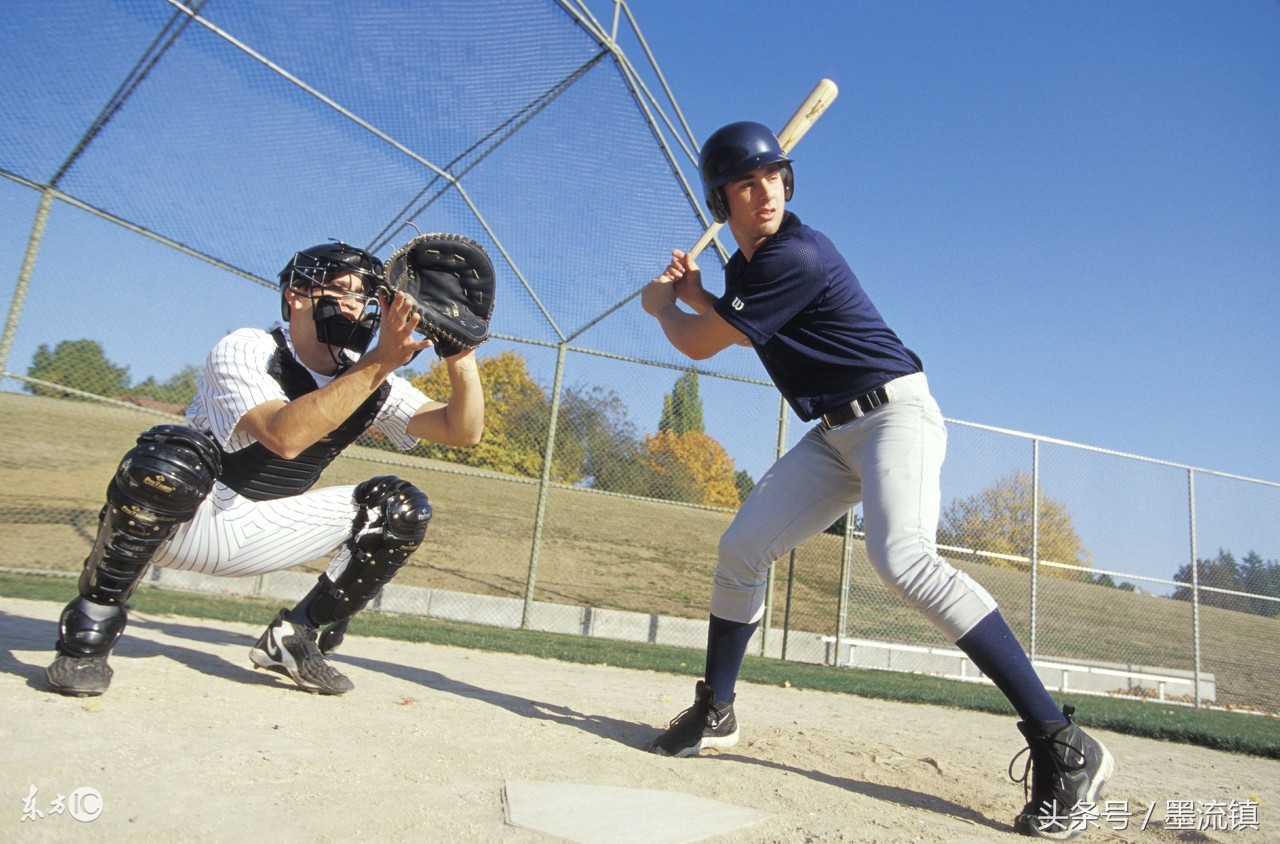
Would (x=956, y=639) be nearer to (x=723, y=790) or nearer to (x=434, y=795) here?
(x=723, y=790)

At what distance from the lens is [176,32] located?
531 cm

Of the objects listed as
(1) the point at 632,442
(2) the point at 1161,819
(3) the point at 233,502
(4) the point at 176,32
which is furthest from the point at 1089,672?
(4) the point at 176,32

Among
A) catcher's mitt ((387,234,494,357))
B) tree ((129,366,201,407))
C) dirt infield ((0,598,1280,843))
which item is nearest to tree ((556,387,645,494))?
tree ((129,366,201,407))

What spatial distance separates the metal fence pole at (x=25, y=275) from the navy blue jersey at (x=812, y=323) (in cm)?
510

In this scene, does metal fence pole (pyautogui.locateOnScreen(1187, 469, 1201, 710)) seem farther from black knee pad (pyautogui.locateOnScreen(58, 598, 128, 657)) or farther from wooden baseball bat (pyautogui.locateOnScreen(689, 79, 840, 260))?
black knee pad (pyautogui.locateOnScreen(58, 598, 128, 657))

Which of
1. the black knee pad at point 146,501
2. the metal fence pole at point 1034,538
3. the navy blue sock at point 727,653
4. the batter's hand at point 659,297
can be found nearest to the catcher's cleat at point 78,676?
the black knee pad at point 146,501

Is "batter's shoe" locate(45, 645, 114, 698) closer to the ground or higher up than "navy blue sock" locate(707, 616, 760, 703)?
closer to the ground

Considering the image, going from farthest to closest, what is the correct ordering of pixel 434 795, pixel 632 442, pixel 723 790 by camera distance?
pixel 632 442, pixel 723 790, pixel 434 795

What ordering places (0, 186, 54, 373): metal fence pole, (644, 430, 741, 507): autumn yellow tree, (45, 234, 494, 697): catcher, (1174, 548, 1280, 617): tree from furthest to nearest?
(1174, 548, 1280, 617): tree < (644, 430, 741, 507): autumn yellow tree < (0, 186, 54, 373): metal fence pole < (45, 234, 494, 697): catcher

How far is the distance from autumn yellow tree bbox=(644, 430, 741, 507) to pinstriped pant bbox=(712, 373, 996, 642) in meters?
5.06

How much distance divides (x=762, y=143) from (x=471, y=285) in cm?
108

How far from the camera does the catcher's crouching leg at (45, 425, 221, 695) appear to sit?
2482 millimetres

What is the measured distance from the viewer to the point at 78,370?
6.18 meters

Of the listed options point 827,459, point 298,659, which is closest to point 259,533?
point 298,659
